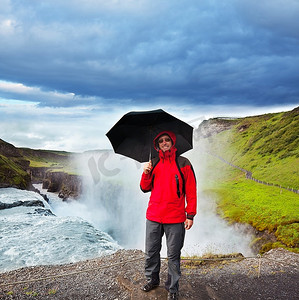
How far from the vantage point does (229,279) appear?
25.8 ft

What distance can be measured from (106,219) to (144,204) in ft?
36.9

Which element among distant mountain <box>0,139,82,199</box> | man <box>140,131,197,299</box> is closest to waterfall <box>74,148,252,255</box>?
distant mountain <box>0,139,82,199</box>

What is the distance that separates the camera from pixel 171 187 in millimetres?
5391

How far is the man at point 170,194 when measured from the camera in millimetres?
5371

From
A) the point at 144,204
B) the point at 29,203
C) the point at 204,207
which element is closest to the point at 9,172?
the point at 29,203

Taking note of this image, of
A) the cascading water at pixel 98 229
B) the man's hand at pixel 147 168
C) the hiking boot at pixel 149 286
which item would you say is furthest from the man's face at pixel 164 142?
the cascading water at pixel 98 229

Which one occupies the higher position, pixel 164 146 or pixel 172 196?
pixel 164 146

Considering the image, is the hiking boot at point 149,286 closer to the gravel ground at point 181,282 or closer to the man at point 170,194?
the gravel ground at point 181,282

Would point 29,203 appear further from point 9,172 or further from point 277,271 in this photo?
point 277,271

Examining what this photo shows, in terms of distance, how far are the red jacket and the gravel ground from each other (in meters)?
2.13

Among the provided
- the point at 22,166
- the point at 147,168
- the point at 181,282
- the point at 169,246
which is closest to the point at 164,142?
the point at 147,168

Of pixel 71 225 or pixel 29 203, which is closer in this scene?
pixel 71 225

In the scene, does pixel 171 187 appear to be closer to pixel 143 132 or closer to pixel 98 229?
pixel 143 132

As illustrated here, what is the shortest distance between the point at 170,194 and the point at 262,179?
157 feet
